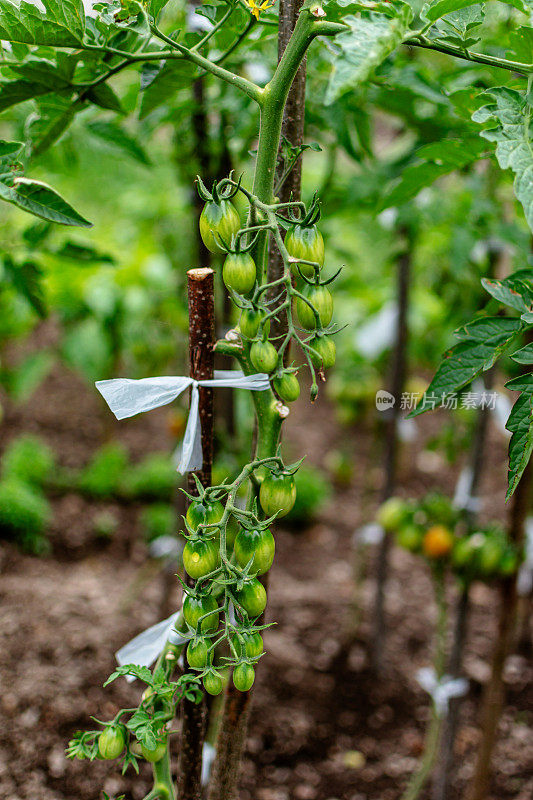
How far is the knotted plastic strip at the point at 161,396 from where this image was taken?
716 mm

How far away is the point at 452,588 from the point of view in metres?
→ 2.32

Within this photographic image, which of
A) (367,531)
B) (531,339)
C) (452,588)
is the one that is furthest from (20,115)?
(452,588)

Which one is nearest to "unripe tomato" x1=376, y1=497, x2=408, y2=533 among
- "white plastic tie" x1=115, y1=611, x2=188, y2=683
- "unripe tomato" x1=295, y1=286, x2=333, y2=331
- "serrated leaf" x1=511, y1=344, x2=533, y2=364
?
"white plastic tie" x1=115, y1=611, x2=188, y2=683

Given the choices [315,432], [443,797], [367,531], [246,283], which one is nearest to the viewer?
[246,283]

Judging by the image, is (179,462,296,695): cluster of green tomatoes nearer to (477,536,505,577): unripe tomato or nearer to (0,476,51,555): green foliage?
(477,536,505,577): unripe tomato

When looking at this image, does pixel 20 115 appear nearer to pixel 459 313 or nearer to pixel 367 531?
pixel 459 313

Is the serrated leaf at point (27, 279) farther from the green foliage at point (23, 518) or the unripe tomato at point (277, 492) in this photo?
the green foliage at point (23, 518)

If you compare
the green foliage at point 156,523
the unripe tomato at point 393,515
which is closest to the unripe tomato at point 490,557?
the unripe tomato at point 393,515

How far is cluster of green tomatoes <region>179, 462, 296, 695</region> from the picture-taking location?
0.62 m

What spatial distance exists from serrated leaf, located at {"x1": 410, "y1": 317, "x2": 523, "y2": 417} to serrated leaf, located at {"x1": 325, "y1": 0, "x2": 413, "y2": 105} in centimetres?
30

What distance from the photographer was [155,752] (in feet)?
2.35

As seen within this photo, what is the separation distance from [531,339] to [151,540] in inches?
61.9

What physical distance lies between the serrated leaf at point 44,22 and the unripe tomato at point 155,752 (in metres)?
0.69

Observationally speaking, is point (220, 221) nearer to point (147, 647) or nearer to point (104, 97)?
point (104, 97)
